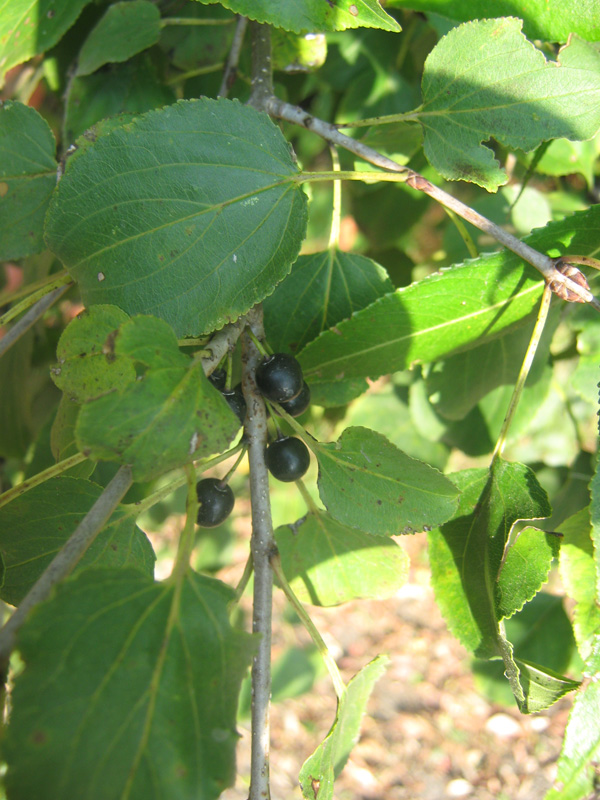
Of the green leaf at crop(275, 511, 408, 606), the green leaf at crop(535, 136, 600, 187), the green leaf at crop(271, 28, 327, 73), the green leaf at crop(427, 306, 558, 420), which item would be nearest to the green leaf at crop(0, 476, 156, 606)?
the green leaf at crop(275, 511, 408, 606)

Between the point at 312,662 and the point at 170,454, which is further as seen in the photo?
the point at 312,662

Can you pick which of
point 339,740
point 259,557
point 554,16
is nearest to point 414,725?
point 339,740

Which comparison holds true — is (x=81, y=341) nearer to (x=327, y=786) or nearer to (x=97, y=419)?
(x=97, y=419)

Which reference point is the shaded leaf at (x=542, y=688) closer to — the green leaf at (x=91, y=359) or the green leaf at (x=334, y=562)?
the green leaf at (x=334, y=562)

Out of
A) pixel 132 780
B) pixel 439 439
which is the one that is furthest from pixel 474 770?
pixel 132 780

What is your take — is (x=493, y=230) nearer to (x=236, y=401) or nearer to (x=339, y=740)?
(x=236, y=401)

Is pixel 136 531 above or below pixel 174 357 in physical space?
below
